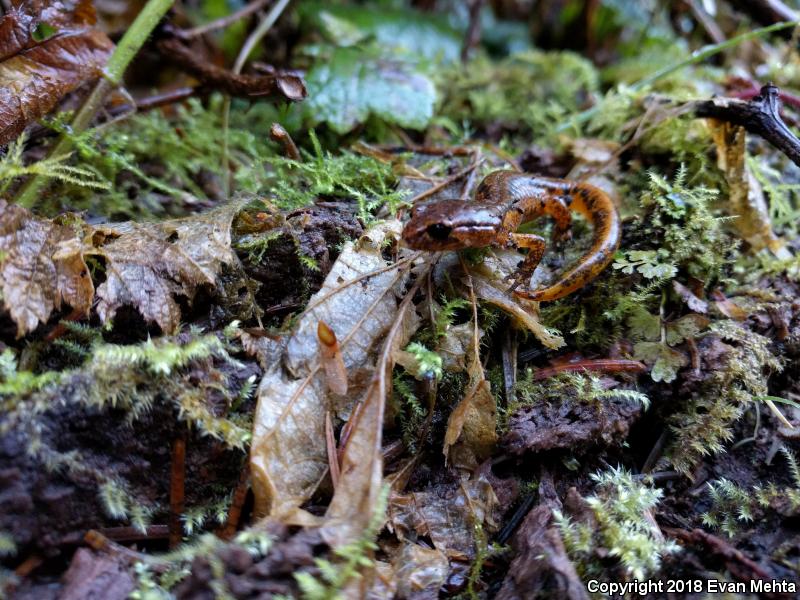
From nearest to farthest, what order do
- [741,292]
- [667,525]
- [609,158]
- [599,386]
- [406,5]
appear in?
[667,525] < [599,386] < [741,292] < [609,158] < [406,5]

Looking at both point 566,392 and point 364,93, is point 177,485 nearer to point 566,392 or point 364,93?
point 566,392

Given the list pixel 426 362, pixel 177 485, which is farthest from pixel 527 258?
pixel 177 485

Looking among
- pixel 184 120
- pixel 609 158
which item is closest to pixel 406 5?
pixel 184 120

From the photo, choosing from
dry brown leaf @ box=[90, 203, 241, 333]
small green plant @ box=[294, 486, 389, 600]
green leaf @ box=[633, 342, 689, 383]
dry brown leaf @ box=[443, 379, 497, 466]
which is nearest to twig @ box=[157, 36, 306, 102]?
dry brown leaf @ box=[90, 203, 241, 333]

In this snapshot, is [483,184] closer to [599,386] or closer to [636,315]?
[636,315]

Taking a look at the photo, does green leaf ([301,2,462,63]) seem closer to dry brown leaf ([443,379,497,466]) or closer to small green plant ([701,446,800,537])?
dry brown leaf ([443,379,497,466])

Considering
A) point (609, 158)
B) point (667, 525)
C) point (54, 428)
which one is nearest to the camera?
point (54, 428)
